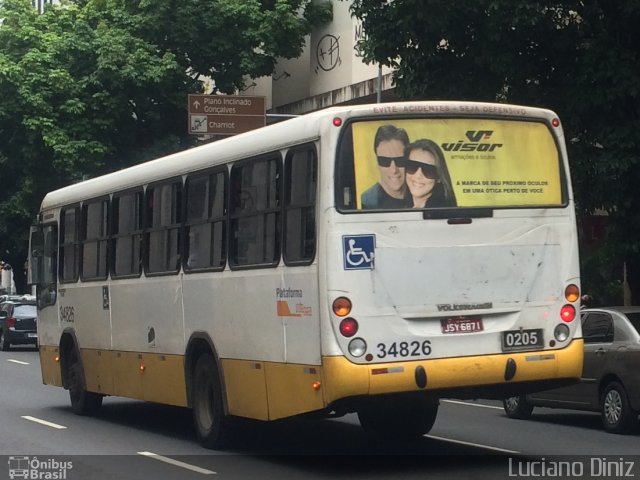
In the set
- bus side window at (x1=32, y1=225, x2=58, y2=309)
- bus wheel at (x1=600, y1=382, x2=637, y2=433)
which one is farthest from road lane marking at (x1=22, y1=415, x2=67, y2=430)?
bus wheel at (x1=600, y1=382, x2=637, y2=433)

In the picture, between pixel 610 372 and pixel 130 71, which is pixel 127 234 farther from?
pixel 130 71

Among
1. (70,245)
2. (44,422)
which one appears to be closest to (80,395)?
(44,422)

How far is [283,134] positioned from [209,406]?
326cm

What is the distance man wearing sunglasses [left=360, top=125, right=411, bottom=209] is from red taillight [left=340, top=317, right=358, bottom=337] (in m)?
0.99

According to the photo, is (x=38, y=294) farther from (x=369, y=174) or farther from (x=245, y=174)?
(x=369, y=174)

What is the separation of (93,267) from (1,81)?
2271cm

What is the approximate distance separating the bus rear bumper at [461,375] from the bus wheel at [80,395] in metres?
7.85

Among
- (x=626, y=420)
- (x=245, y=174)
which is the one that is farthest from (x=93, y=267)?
(x=626, y=420)

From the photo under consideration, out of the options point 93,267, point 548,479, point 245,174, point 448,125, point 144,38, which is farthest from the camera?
point 144,38

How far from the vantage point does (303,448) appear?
14.2 metres

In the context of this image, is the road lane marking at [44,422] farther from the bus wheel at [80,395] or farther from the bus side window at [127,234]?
→ the bus side window at [127,234]

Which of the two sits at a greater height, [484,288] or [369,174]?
[369,174]

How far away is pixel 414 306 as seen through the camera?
11641 mm

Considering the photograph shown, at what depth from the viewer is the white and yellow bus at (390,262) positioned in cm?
1148
